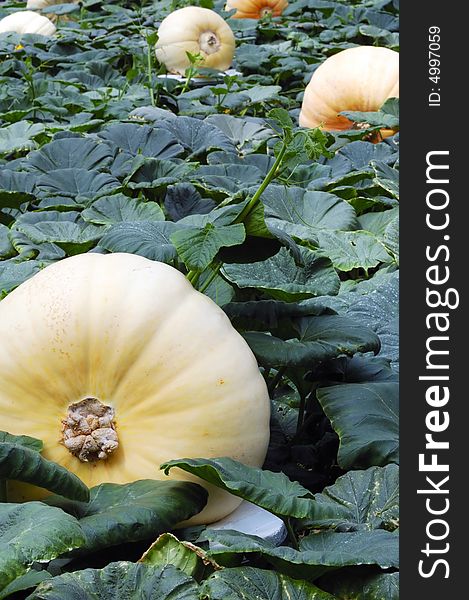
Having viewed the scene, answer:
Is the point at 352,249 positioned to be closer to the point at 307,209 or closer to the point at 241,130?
the point at 307,209

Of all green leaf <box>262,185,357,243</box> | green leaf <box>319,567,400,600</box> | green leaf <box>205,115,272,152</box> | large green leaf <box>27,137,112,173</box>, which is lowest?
green leaf <box>319,567,400,600</box>

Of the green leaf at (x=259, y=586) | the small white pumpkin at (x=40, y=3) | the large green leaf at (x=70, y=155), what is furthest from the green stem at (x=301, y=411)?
Answer: the small white pumpkin at (x=40, y=3)

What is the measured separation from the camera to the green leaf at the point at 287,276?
5.33 feet

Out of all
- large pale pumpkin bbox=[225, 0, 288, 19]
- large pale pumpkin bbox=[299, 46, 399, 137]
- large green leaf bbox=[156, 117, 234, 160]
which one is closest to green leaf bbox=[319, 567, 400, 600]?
large green leaf bbox=[156, 117, 234, 160]

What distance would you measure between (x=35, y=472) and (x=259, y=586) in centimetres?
29

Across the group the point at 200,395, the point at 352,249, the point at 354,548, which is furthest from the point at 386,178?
the point at 354,548

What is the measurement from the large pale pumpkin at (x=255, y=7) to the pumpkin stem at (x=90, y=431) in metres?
5.28

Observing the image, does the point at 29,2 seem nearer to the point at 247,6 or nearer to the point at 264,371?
the point at 247,6

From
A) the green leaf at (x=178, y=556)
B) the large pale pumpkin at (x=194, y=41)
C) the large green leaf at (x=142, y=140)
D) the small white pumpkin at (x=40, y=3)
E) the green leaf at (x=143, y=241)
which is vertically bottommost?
the green leaf at (x=178, y=556)

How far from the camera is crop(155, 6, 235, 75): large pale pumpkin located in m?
4.99

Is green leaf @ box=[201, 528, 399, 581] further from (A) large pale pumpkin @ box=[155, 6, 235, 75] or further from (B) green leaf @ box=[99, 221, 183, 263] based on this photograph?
(A) large pale pumpkin @ box=[155, 6, 235, 75]

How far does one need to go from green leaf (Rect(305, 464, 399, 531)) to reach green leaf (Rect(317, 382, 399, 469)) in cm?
5

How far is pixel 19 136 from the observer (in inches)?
138

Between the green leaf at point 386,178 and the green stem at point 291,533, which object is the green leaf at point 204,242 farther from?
the green leaf at point 386,178
